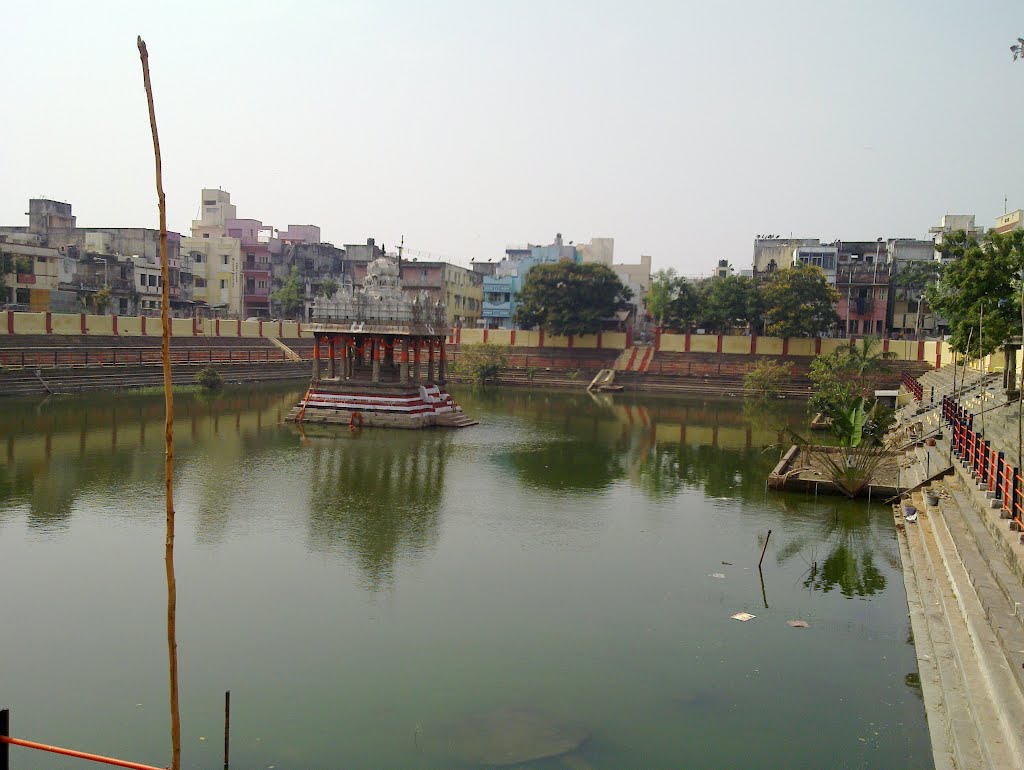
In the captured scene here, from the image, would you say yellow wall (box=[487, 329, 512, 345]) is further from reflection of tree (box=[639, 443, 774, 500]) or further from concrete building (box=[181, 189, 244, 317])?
reflection of tree (box=[639, 443, 774, 500])

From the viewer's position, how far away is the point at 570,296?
5003 cm

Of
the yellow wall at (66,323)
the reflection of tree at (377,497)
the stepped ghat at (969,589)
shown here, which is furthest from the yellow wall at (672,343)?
the stepped ghat at (969,589)

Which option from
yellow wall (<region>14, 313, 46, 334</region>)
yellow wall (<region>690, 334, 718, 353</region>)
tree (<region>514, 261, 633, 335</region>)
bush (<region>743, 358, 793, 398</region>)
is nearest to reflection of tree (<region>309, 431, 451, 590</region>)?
yellow wall (<region>14, 313, 46, 334</region>)

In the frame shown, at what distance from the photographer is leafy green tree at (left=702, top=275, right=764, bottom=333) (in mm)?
47375

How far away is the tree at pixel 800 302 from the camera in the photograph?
45812 millimetres

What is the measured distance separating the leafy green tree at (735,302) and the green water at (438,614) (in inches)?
1160

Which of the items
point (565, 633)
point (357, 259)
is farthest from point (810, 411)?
point (357, 259)

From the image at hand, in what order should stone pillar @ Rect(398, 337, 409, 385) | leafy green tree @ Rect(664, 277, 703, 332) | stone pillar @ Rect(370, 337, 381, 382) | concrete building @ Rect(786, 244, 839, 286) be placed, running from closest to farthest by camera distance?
1. stone pillar @ Rect(370, 337, 381, 382)
2. stone pillar @ Rect(398, 337, 409, 385)
3. leafy green tree @ Rect(664, 277, 703, 332)
4. concrete building @ Rect(786, 244, 839, 286)

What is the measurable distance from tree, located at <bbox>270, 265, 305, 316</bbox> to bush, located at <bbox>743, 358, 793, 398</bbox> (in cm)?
3216

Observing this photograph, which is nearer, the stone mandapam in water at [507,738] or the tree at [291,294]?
the stone mandapam in water at [507,738]

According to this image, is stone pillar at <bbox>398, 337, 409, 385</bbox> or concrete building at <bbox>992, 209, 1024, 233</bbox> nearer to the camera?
stone pillar at <bbox>398, 337, 409, 385</bbox>

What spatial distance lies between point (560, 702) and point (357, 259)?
63623 millimetres

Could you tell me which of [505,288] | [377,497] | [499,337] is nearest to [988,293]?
[377,497]

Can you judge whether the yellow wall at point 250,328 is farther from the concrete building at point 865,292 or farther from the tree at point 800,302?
the concrete building at point 865,292
